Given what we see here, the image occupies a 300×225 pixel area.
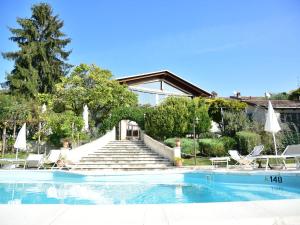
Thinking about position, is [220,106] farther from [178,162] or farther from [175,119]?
[178,162]

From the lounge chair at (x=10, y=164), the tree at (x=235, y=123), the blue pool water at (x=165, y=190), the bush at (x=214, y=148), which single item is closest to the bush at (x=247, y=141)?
the bush at (x=214, y=148)

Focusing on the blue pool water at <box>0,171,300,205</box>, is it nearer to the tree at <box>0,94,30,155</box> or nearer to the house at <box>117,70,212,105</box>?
the tree at <box>0,94,30,155</box>

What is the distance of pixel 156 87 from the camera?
28734 mm

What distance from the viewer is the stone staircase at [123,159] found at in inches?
581

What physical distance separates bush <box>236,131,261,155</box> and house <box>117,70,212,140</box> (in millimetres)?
10277

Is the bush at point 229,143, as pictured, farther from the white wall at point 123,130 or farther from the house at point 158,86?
the house at point 158,86

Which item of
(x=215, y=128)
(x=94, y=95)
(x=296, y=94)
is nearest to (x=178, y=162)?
(x=94, y=95)

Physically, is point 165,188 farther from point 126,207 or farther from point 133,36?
point 133,36

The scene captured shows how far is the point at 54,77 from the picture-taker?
30.5 metres

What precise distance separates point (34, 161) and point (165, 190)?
350 inches

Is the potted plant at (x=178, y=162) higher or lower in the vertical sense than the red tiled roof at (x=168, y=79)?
lower

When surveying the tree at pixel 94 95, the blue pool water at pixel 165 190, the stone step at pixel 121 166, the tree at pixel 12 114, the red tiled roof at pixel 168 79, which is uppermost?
the red tiled roof at pixel 168 79

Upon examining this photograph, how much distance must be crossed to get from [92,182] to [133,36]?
944 centimetres

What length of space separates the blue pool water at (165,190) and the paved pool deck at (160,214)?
3201 mm
